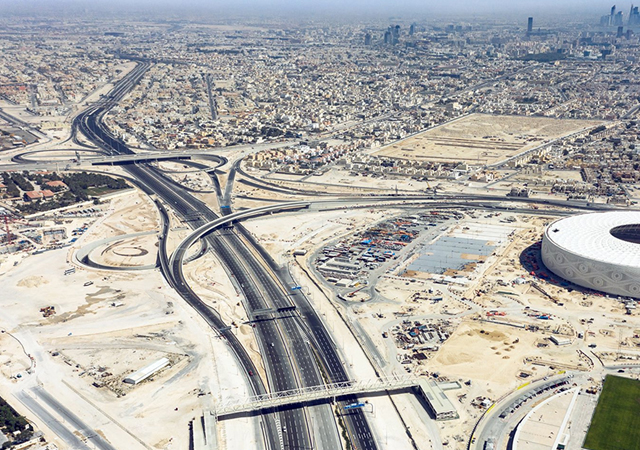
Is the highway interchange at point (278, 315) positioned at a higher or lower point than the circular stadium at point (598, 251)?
lower

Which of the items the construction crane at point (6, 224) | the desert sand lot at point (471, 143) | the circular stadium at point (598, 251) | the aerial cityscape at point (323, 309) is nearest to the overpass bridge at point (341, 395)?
the aerial cityscape at point (323, 309)

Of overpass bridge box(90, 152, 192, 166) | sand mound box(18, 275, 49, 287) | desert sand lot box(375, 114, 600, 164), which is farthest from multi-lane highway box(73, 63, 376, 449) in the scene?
desert sand lot box(375, 114, 600, 164)

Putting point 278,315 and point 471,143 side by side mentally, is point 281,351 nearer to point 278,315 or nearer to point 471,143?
point 278,315

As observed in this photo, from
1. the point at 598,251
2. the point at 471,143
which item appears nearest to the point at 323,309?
the point at 598,251

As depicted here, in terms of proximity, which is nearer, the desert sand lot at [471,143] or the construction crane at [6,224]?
the construction crane at [6,224]

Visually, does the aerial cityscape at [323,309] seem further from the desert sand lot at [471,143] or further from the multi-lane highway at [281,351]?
the desert sand lot at [471,143]

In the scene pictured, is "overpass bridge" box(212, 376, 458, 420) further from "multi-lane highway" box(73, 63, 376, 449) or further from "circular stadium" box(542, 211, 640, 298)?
"circular stadium" box(542, 211, 640, 298)

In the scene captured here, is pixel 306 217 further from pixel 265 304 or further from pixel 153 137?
pixel 153 137

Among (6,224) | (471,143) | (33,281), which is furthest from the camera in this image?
(471,143)

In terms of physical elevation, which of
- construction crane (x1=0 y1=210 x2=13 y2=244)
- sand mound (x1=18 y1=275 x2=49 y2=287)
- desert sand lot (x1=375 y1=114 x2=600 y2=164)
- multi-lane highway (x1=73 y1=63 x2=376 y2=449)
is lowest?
sand mound (x1=18 y1=275 x2=49 y2=287)

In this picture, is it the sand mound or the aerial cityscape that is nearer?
the aerial cityscape
